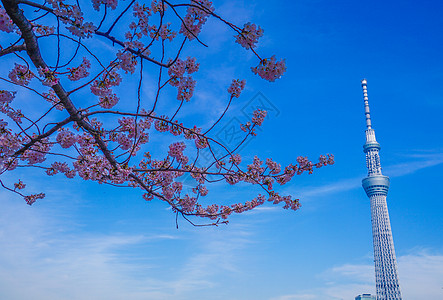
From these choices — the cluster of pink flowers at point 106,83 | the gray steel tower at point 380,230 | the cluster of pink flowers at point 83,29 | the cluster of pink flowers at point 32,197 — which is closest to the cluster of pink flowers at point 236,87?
the cluster of pink flowers at point 106,83

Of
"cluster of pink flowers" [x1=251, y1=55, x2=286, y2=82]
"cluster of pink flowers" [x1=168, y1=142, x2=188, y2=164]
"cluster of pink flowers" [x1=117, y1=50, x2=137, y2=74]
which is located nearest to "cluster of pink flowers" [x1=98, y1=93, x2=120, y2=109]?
"cluster of pink flowers" [x1=117, y1=50, x2=137, y2=74]

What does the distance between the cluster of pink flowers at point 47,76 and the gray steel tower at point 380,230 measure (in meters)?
84.7

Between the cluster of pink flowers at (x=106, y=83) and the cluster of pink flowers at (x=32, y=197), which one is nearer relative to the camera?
the cluster of pink flowers at (x=106, y=83)

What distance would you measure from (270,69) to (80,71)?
8.18 ft

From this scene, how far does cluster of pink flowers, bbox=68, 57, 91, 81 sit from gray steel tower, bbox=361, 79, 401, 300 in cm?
8429

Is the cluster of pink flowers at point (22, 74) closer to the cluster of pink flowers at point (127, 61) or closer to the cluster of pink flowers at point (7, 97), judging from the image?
the cluster of pink flowers at point (7, 97)

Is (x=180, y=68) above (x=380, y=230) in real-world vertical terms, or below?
below

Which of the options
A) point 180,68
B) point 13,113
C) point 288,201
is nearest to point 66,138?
point 13,113

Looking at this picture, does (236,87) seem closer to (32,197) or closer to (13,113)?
(13,113)

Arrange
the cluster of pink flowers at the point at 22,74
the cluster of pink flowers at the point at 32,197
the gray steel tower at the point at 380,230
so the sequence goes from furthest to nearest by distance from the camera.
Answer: the gray steel tower at the point at 380,230
the cluster of pink flowers at the point at 32,197
the cluster of pink flowers at the point at 22,74

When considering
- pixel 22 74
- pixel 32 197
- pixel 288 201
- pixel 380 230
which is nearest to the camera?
pixel 22 74

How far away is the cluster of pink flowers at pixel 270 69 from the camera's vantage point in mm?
4188

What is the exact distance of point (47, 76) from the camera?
14.0 ft

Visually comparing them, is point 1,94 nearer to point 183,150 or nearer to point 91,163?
point 91,163
